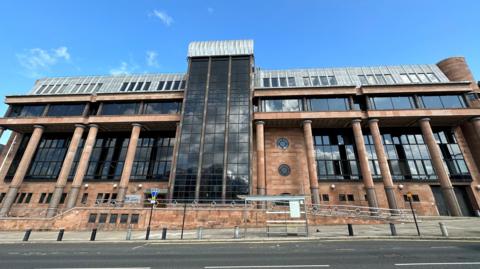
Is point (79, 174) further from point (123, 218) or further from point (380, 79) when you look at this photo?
point (380, 79)

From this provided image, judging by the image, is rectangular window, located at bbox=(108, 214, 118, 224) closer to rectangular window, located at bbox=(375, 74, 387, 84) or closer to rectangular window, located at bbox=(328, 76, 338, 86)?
rectangular window, located at bbox=(328, 76, 338, 86)

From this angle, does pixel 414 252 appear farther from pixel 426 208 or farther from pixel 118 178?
pixel 118 178

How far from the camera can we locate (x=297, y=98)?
34.5 meters

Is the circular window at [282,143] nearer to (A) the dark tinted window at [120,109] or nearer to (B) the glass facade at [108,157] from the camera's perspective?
(A) the dark tinted window at [120,109]

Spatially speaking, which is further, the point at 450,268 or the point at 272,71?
the point at 272,71

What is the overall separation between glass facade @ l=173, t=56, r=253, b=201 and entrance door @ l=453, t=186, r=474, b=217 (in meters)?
29.9

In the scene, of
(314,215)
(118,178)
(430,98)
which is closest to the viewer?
(314,215)

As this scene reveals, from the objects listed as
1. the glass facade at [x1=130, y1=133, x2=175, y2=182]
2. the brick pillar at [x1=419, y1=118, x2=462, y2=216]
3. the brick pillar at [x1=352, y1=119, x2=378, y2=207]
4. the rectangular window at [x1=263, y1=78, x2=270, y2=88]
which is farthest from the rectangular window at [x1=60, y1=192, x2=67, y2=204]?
the brick pillar at [x1=419, y1=118, x2=462, y2=216]

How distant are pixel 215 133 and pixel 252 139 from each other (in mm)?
5576

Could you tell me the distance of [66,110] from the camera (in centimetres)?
3662

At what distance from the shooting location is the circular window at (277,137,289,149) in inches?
1373

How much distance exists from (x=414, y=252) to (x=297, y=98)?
87.7ft

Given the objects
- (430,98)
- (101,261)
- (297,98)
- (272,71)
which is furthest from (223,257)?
(430,98)

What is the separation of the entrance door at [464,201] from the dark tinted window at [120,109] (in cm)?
4959
